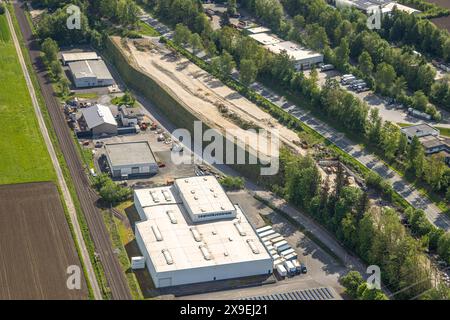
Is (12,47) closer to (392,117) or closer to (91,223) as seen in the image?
(91,223)

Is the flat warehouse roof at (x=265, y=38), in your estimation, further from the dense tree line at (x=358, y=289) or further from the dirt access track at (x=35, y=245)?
the dense tree line at (x=358, y=289)

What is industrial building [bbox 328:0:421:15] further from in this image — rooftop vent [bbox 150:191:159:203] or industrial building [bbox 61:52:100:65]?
rooftop vent [bbox 150:191:159:203]

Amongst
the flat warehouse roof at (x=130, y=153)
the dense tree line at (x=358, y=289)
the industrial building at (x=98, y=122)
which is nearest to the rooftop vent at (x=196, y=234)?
the dense tree line at (x=358, y=289)

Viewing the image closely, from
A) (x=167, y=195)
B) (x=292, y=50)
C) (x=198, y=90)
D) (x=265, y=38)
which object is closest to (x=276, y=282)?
(x=167, y=195)

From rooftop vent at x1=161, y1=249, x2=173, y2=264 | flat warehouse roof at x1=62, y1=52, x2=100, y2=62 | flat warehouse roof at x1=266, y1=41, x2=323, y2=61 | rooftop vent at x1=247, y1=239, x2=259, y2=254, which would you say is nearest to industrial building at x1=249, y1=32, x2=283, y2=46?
flat warehouse roof at x1=266, y1=41, x2=323, y2=61

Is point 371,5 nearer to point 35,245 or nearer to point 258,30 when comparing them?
point 258,30

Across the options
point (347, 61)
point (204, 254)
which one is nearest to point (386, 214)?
point (204, 254)
